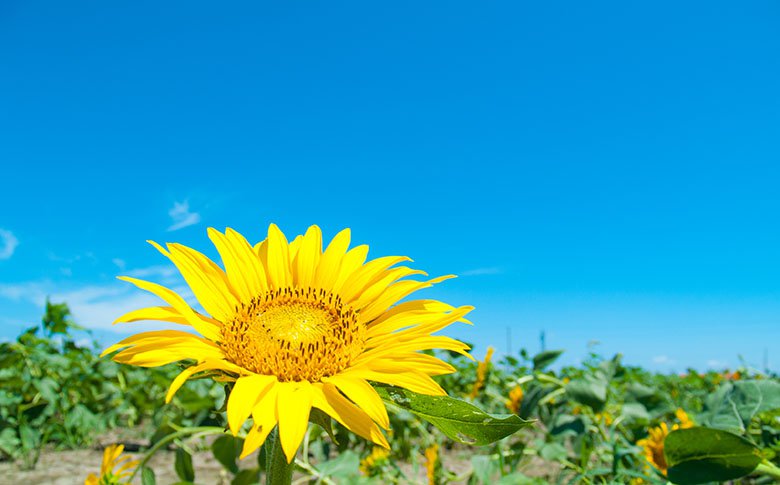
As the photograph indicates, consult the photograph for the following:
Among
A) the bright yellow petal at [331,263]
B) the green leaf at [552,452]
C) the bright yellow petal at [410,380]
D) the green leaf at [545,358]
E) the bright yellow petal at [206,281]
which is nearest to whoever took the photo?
the bright yellow petal at [410,380]

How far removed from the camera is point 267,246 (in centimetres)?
124

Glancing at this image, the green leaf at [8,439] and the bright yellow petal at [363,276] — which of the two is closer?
the bright yellow petal at [363,276]

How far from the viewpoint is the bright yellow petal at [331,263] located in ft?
4.04

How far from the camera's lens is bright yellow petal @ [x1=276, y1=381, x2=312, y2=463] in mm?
818

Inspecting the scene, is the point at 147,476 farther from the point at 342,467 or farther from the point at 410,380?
the point at 410,380

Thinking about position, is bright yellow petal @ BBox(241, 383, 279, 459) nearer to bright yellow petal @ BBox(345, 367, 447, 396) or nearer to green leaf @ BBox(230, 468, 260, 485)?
bright yellow petal @ BBox(345, 367, 447, 396)

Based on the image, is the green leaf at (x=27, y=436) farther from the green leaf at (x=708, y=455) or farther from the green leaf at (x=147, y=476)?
the green leaf at (x=708, y=455)

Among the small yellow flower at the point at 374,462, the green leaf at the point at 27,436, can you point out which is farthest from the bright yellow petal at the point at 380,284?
the green leaf at the point at 27,436

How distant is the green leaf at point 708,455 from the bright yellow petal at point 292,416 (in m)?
0.86

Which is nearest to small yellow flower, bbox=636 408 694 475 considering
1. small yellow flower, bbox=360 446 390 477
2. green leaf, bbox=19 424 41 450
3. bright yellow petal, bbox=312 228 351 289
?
small yellow flower, bbox=360 446 390 477

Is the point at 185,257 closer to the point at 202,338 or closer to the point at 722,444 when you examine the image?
the point at 202,338

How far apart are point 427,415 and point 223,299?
1.56 ft

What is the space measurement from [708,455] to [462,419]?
0.75m

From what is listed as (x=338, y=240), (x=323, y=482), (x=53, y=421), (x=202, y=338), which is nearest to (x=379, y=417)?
(x=202, y=338)
